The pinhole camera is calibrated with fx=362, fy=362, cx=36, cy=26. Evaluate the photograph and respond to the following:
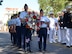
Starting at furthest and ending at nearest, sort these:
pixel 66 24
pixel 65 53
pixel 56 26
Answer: pixel 56 26
pixel 66 24
pixel 65 53

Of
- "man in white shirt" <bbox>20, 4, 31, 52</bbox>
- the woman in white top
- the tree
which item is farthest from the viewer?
the tree

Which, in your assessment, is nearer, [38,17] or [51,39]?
[38,17]

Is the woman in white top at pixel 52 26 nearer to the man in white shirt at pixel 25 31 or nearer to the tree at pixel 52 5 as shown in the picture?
the man in white shirt at pixel 25 31

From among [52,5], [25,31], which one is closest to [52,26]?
[25,31]

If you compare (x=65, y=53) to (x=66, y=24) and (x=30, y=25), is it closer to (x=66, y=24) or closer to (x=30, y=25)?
(x=30, y=25)

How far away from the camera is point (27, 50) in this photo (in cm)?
1554

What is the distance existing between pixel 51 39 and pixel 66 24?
2606mm

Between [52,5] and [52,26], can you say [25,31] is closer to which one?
[52,26]

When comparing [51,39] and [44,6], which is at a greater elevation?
[44,6]

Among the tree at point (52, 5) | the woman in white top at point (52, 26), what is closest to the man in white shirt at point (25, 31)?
the woman in white top at point (52, 26)

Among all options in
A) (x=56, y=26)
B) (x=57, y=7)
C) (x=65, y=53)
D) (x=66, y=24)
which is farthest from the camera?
(x=57, y=7)

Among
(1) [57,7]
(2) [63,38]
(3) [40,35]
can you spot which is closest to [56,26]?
(2) [63,38]

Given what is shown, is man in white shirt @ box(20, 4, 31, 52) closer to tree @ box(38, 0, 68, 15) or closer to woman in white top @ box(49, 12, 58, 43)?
woman in white top @ box(49, 12, 58, 43)

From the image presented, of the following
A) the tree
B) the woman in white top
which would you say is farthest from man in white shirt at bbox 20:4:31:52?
the tree
